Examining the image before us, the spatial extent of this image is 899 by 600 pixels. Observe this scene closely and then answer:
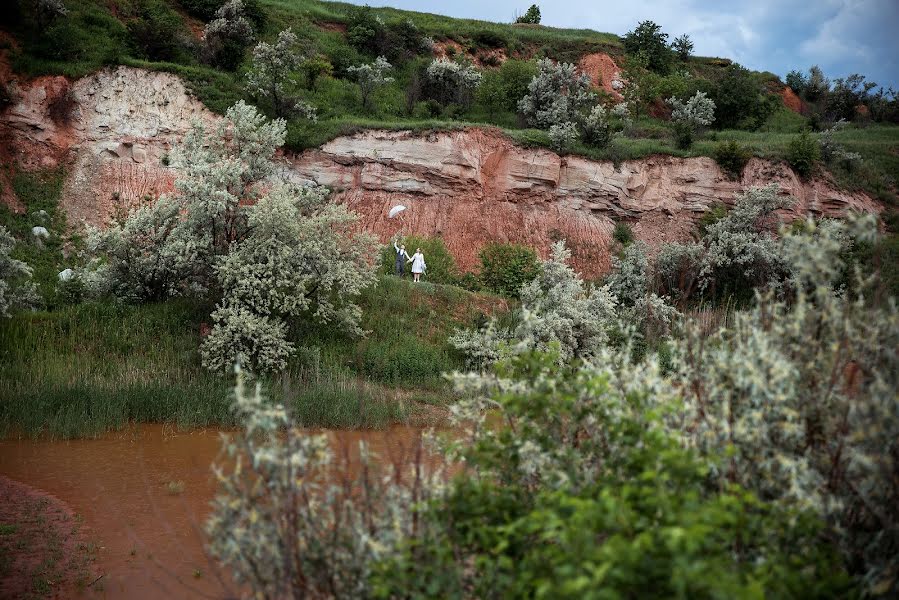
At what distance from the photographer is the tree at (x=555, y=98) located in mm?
29673

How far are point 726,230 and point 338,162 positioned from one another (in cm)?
1494

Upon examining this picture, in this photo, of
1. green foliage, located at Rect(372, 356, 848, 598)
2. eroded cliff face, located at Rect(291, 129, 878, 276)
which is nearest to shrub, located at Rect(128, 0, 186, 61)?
eroded cliff face, located at Rect(291, 129, 878, 276)

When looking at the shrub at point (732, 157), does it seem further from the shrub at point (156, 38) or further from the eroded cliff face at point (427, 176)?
the shrub at point (156, 38)

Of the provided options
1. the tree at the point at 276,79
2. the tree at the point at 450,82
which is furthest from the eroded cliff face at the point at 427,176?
the tree at the point at 450,82

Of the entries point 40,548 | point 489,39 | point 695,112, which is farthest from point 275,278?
point 489,39

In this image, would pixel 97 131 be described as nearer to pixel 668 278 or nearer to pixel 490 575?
pixel 668 278

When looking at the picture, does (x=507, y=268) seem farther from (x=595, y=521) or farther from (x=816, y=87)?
(x=816, y=87)

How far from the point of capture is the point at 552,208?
27.9 m

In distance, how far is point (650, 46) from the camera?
138 ft

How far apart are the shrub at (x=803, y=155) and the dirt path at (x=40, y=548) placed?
2889 centimetres

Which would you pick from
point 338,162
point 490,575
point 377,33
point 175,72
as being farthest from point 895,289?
point 377,33

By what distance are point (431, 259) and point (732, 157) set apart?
14.2 meters

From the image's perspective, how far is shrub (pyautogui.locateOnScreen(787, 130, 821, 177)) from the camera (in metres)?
27.9

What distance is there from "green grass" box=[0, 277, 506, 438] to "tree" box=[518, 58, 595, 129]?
15.3 meters
